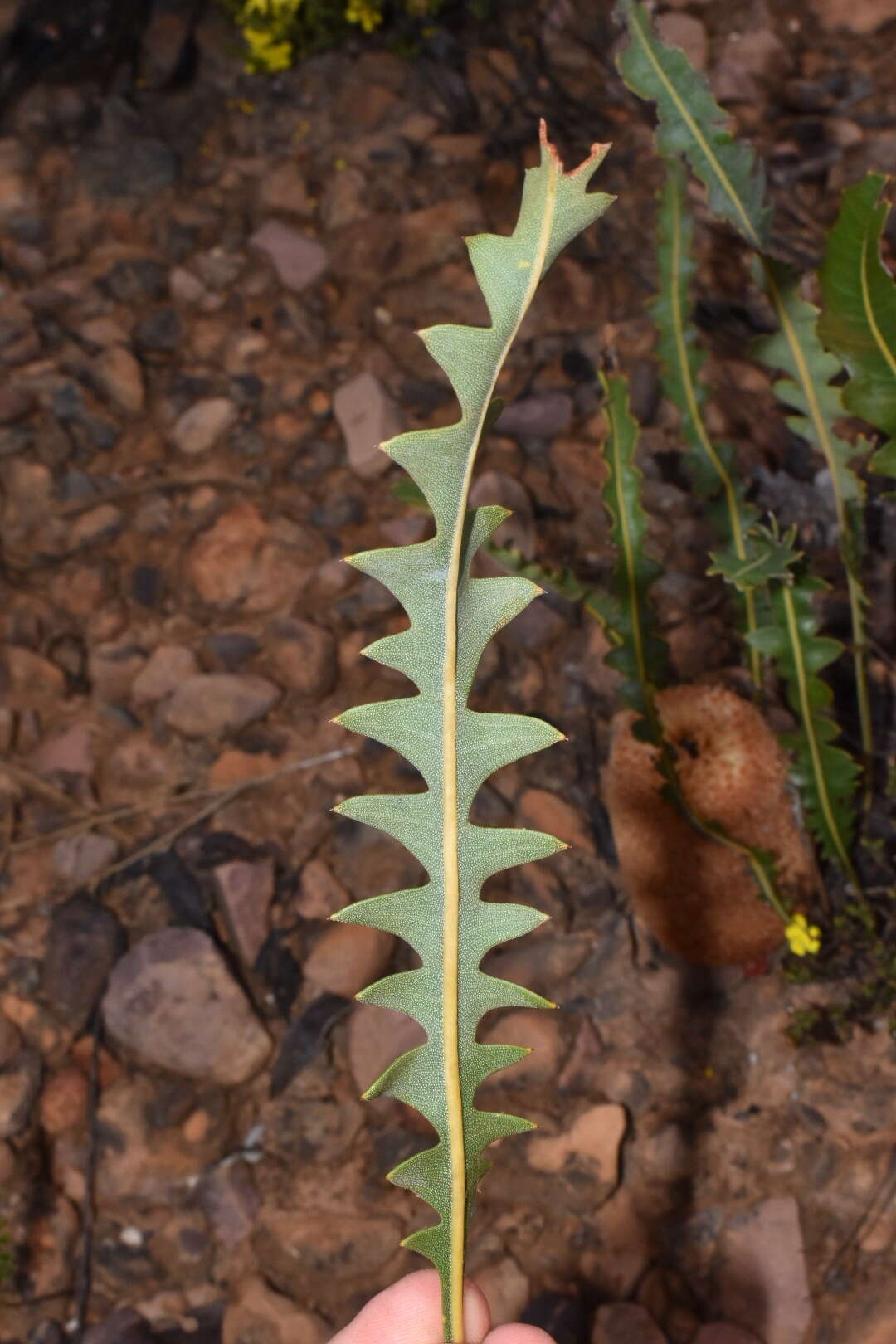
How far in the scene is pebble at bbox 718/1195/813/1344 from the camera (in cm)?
129

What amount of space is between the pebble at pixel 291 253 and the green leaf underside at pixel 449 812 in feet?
5.32

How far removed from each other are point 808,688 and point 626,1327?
83 centimetres

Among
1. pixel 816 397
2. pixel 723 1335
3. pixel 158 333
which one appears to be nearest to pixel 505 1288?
pixel 723 1335

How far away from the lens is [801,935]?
4.56ft

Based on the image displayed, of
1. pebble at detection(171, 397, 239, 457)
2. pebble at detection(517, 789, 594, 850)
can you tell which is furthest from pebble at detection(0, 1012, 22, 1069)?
pebble at detection(171, 397, 239, 457)

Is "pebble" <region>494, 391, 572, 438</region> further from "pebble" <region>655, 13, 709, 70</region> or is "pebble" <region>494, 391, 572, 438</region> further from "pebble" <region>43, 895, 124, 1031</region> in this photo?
"pebble" <region>43, 895, 124, 1031</region>

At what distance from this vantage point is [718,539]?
1.83 m

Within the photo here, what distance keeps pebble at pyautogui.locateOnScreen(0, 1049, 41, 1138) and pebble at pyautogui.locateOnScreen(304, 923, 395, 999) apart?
41 centimetres

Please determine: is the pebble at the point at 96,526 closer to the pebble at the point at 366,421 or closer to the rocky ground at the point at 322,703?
the rocky ground at the point at 322,703

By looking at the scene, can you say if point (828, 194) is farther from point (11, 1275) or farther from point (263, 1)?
point (11, 1275)

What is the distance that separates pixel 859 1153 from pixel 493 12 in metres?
2.43

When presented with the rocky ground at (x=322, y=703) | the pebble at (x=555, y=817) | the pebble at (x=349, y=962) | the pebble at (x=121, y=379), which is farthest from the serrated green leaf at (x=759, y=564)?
the pebble at (x=121, y=379)

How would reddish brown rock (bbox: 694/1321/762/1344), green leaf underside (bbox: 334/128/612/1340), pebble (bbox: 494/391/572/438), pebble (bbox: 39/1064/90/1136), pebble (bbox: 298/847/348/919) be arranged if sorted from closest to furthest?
1. green leaf underside (bbox: 334/128/612/1340)
2. reddish brown rock (bbox: 694/1321/762/1344)
3. pebble (bbox: 39/1064/90/1136)
4. pebble (bbox: 298/847/348/919)
5. pebble (bbox: 494/391/572/438)

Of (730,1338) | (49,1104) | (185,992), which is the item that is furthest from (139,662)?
(730,1338)
